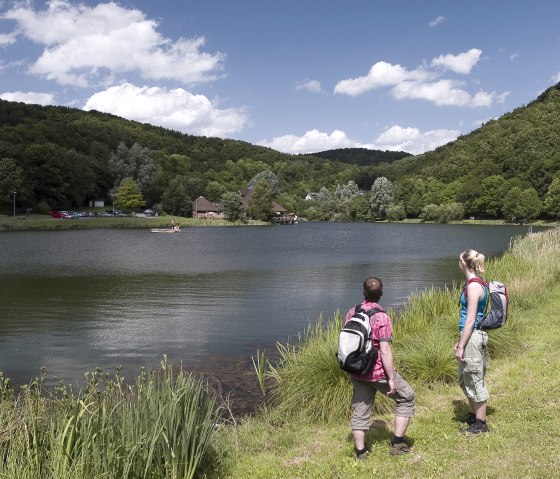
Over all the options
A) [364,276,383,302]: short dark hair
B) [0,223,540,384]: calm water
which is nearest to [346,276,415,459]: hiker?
[364,276,383,302]: short dark hair

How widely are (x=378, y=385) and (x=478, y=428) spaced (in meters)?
1.59

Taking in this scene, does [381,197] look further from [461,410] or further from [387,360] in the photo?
[387,360]

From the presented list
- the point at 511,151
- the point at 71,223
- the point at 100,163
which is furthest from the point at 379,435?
the point at 511,151

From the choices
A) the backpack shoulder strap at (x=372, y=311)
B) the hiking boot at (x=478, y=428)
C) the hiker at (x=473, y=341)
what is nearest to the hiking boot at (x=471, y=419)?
the hiker at (x=473, y=341)

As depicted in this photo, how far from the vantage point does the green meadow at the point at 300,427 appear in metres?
4.59

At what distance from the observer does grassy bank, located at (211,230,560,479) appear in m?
5.18

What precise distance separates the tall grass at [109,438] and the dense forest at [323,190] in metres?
92.8

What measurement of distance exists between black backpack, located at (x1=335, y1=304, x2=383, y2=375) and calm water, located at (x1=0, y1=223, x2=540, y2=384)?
7.49m

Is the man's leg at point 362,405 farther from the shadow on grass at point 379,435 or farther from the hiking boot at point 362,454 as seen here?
the shadow on grass at point 379,435

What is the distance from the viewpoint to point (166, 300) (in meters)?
20.4

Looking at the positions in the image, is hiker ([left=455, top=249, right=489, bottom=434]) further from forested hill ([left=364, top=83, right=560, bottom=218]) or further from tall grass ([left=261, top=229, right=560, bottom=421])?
forested hill ([left=364, top=83, right=560, bottom=218])

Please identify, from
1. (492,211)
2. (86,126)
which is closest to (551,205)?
(492,211)

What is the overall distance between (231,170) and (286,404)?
17625 cm

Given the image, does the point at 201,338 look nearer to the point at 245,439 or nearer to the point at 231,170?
the point at 245,439
